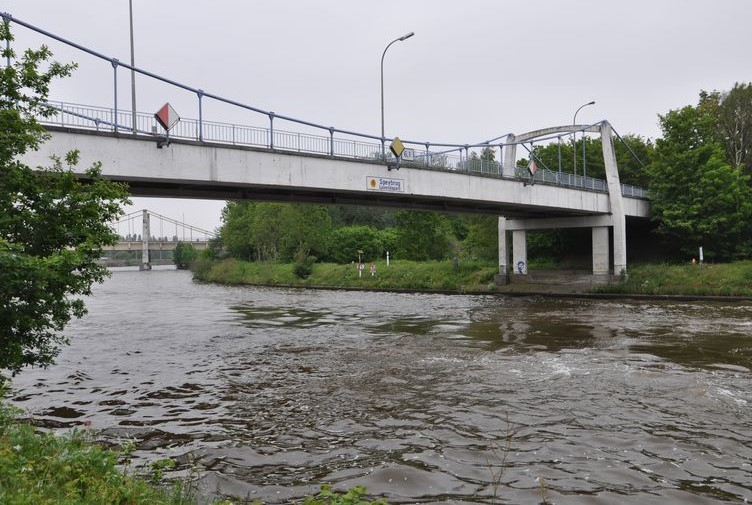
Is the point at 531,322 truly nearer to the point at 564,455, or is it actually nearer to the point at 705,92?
the point at 564,455

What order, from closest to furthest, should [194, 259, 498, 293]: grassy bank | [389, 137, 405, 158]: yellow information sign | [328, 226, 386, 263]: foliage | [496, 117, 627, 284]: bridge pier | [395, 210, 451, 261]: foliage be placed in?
[389, 137, 405, 158]: yellow information sign, [496, 117, 627, 284]: bridge pier, [194, 259, 498, 293]: grassy bank, [395, 210, 451, 261]: foliage, [328, 226, 386, 263]: foliage

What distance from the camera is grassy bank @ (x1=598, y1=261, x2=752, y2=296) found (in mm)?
32425

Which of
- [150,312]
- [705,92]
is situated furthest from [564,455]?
[705,92]

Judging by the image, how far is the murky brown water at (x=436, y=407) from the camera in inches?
282

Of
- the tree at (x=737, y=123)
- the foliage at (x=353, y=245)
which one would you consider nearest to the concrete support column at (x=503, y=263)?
the tree at (x=737, y=123)

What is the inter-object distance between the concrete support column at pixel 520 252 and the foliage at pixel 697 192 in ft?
31.1

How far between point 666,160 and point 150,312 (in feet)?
118

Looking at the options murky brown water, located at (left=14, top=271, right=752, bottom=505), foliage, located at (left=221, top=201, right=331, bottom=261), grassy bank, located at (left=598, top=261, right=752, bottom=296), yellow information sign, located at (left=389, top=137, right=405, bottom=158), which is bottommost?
murky brown water, located at (left=14, top=271, right=752, bottom=505)

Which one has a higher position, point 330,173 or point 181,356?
point 330,173

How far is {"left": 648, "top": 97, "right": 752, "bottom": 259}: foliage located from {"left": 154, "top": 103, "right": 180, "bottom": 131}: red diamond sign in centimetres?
3387

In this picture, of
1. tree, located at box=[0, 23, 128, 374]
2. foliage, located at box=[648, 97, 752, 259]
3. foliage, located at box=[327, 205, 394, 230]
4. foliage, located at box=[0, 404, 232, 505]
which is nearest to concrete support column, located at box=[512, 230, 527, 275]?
foliage, located at box=[648, 97, 752, 259]

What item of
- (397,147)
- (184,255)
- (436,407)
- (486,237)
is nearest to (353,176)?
(397,147)

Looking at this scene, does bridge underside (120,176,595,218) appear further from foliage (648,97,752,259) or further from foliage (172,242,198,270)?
foliage (172,242,198,270)

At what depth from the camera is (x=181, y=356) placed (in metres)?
17.2
